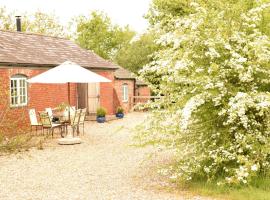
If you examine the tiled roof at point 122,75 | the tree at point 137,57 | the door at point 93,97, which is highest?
the tree at point 137,57

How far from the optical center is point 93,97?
2561 centimetres

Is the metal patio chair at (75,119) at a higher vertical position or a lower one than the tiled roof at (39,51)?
lower

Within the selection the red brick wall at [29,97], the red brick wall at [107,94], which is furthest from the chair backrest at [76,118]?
the red brick wall at [107,94]

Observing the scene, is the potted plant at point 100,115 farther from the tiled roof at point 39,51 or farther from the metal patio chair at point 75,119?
the metal patio chair at point 75,119

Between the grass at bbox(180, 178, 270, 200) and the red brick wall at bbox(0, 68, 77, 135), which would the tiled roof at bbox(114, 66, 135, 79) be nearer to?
the red brick wall at bbox(0, 68, 77, 135)

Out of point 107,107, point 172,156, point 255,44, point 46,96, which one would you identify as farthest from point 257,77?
point 107,107

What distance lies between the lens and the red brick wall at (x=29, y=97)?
17.6m

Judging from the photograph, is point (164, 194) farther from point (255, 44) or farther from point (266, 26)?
point (266, 26)

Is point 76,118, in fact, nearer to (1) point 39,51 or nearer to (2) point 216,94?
(1) point 39,51

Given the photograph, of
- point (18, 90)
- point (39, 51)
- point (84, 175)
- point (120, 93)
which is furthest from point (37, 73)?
point (120, 93)

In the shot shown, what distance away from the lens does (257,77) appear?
9.38 metres

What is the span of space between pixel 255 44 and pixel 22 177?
610cm

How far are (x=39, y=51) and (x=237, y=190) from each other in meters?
15.3

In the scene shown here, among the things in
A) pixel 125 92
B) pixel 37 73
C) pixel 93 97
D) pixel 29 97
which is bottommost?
pixel 93 97
